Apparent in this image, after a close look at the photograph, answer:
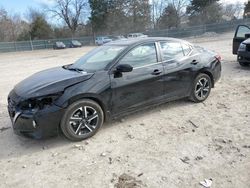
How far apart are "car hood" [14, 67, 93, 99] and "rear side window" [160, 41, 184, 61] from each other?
1610 mm

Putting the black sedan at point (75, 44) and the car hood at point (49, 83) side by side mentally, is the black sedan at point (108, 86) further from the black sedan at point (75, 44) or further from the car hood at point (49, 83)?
the black sedan at point (75, 44)

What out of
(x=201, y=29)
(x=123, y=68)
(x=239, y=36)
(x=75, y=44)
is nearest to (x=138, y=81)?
(x=123, y=68)

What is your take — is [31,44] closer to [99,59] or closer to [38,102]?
[99,59]

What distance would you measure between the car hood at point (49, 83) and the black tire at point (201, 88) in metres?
2.36

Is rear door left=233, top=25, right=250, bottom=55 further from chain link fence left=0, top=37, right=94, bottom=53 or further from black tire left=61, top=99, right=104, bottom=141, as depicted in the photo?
chain link fence left=0, top=37, right=94, bottom=53

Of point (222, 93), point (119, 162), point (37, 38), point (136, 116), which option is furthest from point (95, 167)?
point (37, 38)

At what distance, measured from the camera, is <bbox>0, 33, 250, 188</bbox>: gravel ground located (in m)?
3.00

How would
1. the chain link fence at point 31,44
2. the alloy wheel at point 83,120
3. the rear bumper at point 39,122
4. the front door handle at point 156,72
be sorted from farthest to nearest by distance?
the chain link fence at point 31,44
the front door handle at point 156,72
the alloy wheel at point 83,120
the rear bumper at point 39,122

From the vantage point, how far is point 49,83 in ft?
12.9

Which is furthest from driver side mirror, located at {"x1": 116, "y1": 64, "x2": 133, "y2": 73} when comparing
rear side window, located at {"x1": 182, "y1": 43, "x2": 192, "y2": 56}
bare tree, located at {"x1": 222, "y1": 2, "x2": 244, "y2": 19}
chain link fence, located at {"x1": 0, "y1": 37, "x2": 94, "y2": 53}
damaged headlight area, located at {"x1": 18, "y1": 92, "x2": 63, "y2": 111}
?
bare tree, located at {"x1": 222, "y1": 2, "x2": 244, "y2": 19}

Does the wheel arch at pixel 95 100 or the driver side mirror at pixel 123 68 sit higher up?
the driver side mirror at pixel 123 68

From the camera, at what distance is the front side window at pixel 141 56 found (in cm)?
446

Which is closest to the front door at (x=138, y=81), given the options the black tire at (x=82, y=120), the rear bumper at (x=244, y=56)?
the black tire at (x=82, y=120)

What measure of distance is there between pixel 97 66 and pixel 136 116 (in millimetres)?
1258
